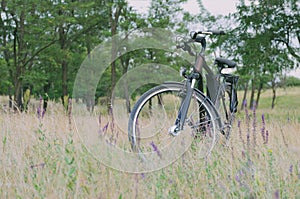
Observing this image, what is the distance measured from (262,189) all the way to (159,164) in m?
1.17

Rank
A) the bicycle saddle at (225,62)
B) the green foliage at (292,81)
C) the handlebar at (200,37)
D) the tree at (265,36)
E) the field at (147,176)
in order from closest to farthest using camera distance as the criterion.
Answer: the field at (147,176)
the handlebar at (200,37)
the bicycle saddle at (225,62)
the tree at (265,36)
the green foliage at (292,81)

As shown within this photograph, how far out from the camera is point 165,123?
4527 mm

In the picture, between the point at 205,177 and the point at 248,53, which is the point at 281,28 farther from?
the point at 205,177

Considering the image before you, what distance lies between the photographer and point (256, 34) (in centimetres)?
1766

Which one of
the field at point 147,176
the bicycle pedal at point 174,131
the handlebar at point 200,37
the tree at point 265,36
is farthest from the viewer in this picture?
the tree at point 265,36

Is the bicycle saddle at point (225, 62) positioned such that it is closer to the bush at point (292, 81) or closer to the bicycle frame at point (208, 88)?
the bicycle frame at point (208, 88)

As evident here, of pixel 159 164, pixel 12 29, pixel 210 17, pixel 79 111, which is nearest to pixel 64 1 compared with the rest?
pixel 12 29

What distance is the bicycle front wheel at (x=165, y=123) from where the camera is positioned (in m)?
3.92

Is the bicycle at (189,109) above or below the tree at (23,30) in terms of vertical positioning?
below

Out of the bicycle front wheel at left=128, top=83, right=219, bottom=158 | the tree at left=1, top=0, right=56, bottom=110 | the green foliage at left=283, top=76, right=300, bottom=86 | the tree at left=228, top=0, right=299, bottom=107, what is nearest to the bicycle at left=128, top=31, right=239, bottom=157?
the bicycle front wheel at left=128, top=83, right=219, bottom=158

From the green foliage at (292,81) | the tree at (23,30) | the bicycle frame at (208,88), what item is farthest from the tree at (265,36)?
the green foliage at (292,81)

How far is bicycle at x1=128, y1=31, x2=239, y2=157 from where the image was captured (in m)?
3.91

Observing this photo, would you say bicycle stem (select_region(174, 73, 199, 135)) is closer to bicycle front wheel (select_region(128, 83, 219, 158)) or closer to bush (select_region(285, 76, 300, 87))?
bicycle front wheel (select_region(128, 83, 219, 158))

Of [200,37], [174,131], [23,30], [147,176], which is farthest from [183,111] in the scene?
[23,30]
